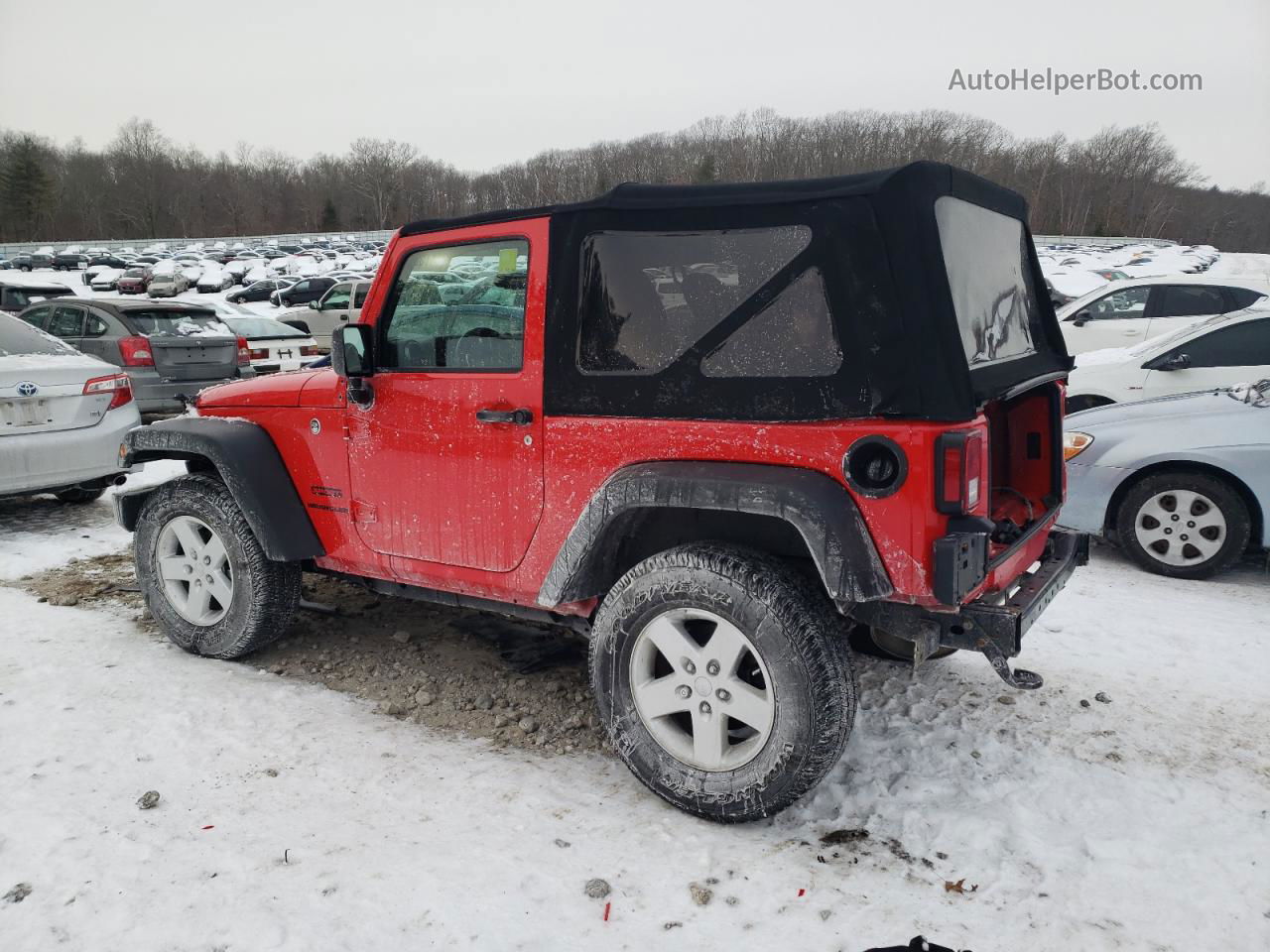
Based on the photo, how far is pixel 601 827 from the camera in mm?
2803

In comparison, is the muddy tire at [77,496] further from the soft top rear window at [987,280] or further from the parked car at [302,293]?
the parked car at [302,293]

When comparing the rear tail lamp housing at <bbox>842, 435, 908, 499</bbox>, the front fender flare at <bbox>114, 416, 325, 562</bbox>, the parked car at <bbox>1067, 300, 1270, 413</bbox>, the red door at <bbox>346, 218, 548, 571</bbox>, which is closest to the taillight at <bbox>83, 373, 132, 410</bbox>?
the front fender flare at <bbox>114, 416, 325, 562</bbox>

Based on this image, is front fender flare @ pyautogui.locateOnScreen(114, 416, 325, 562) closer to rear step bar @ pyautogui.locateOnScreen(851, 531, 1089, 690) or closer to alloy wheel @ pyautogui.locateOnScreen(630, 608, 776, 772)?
alloy wheel @ pyautogui.locateOnScreen(630, 608, 776, 772)

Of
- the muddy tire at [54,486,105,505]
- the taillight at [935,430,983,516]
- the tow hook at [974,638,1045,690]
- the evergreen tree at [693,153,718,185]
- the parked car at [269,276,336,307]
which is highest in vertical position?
the evergreen tree at [693,153,718,185]

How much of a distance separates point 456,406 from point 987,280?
2.02m

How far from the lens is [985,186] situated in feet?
10.2

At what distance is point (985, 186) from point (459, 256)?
6.56ft

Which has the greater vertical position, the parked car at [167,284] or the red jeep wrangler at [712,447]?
the parked car at [167,284]

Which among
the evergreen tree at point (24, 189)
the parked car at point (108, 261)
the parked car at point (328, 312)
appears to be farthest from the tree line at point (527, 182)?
the parked car at point (328, 312)

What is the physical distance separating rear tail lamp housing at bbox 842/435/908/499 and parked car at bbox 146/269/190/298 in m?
40.2

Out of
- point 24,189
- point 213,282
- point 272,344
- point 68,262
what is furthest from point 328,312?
point 24,189

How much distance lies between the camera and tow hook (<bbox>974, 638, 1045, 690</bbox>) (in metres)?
2.59

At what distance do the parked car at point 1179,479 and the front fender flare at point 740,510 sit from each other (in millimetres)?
3706

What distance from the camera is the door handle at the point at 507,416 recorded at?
10.1 ft
